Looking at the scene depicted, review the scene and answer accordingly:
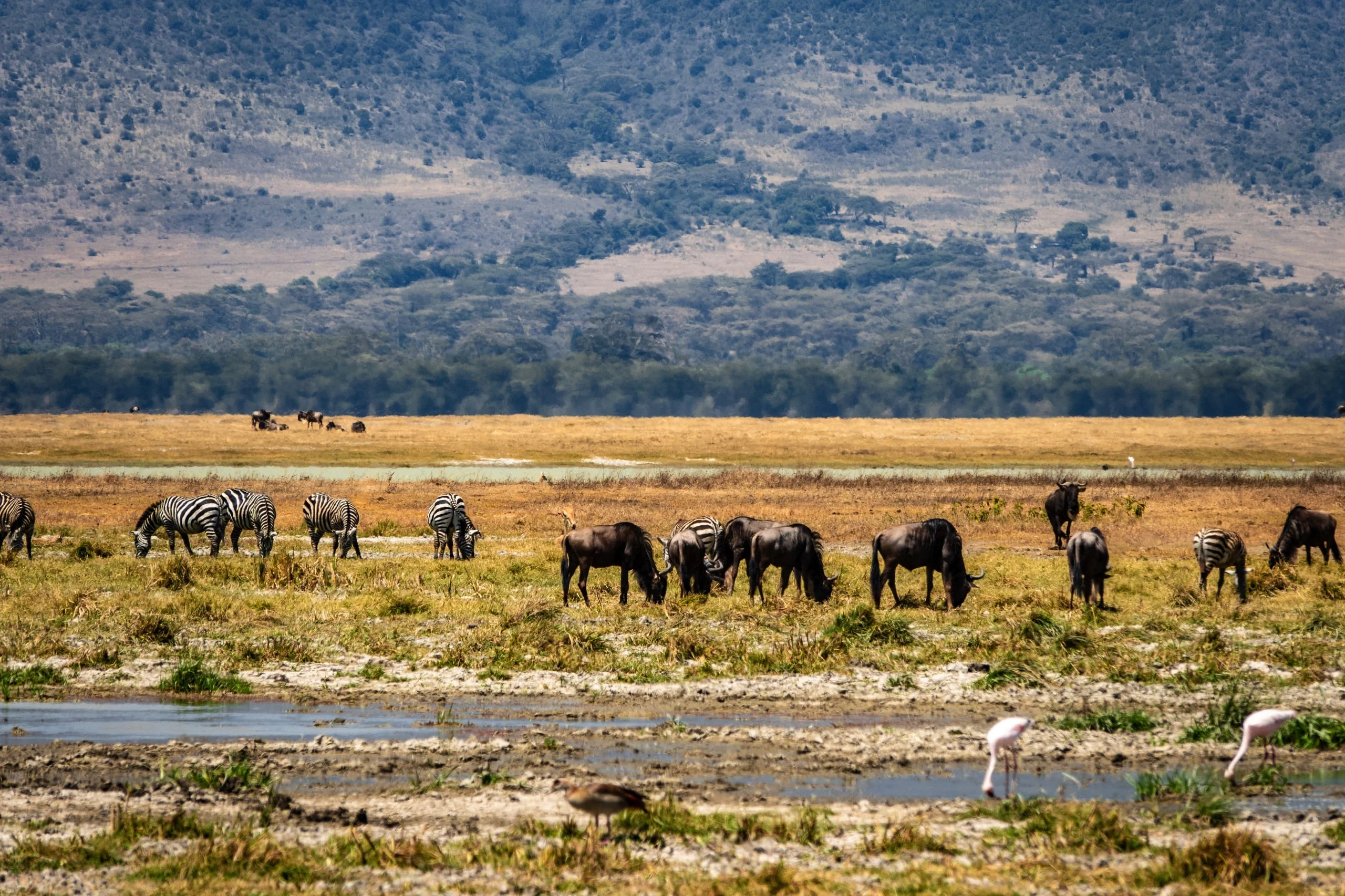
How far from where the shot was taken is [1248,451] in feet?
280

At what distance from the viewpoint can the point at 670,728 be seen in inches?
607

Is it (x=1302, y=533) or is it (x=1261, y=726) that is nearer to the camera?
(x=1261, y=726)

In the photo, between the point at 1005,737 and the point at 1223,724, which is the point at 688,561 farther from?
the point at 1005,737

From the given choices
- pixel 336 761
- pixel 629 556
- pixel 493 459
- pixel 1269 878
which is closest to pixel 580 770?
pixel 336 761

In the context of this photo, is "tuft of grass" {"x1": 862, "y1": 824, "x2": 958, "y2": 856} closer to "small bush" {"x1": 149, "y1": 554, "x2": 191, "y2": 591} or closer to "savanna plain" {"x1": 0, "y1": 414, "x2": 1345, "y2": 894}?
"savanna plain" {"x1": 0, "y1": 414, "x2": 1345, "y2": 894}

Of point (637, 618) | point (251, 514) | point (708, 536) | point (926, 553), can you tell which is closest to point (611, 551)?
point (637, 618)

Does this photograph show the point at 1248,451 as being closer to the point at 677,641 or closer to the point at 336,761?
the point at 677,641

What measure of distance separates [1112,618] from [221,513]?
60.8ft

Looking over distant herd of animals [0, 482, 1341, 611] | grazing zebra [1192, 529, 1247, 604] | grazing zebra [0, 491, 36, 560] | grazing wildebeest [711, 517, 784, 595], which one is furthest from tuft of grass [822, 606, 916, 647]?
grazing zebra [0, 491, 36, 560]

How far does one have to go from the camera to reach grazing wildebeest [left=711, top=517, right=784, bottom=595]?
24562 millimetres

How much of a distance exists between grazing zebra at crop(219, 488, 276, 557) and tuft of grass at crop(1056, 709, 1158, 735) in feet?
66.0

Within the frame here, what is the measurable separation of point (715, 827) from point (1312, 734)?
21.0 feet

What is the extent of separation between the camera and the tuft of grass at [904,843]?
1142 cm

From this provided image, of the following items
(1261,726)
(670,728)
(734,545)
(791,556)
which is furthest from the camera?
(734,545)
